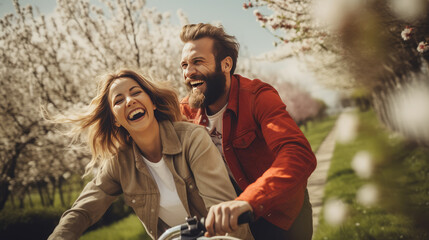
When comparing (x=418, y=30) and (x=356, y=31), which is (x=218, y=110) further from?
(x=356, y=31)

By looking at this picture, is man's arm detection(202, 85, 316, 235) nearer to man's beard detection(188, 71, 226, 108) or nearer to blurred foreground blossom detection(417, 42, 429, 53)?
man's beard detection(188, 71, 226, 108)

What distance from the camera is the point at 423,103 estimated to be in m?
10.1

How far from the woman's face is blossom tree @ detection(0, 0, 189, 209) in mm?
5478

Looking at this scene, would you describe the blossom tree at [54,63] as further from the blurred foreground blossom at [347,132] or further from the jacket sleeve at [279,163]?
the blurred foreground blossom at [347,132]

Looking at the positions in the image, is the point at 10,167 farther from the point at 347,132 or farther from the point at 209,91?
the point at 347,132

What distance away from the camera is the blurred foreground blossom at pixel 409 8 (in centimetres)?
368

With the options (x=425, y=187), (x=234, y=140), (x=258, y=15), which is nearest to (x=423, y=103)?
(x=425, y=187)

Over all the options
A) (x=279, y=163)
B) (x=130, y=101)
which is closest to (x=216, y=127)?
(x=130, y=101)

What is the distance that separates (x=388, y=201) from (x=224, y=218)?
5.68 meters

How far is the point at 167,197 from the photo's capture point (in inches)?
88.1

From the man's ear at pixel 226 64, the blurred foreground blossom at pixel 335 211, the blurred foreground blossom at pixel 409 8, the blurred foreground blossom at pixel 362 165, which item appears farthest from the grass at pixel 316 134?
the man's ear at pixel 226 64

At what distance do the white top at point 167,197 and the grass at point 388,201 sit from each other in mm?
3269

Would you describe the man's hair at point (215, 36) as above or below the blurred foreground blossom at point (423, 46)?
above

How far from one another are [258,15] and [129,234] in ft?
18.6
